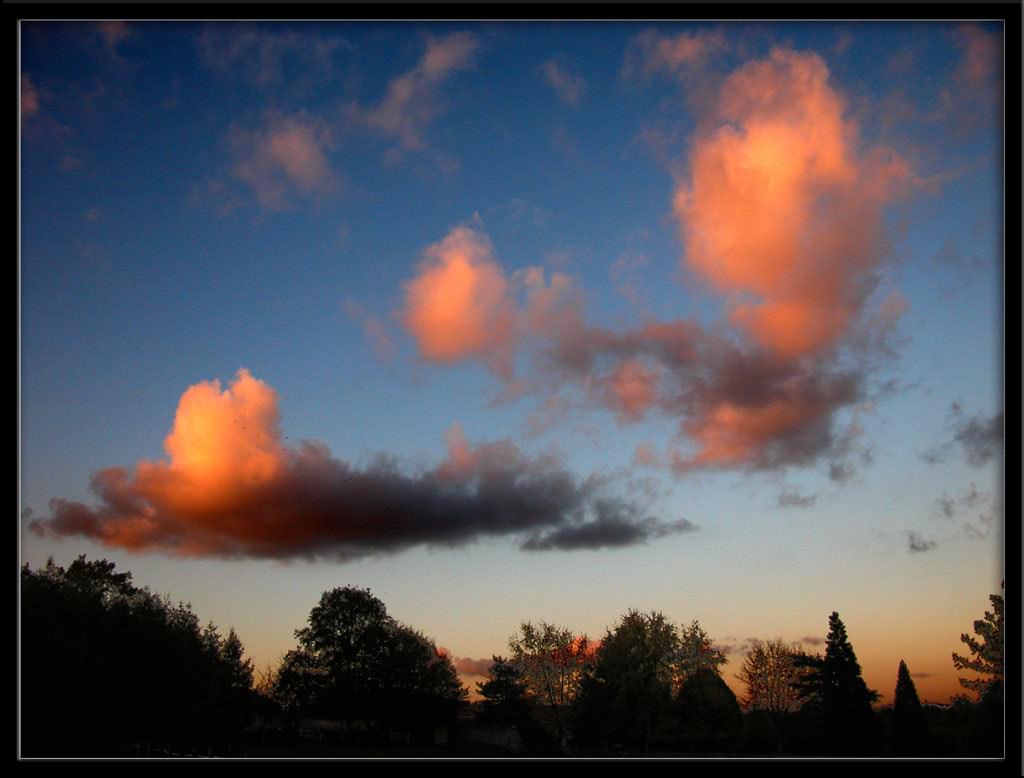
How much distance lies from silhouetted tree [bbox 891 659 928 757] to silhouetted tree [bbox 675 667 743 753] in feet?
33.1

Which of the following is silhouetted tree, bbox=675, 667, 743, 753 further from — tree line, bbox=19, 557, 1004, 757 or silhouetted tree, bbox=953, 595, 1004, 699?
silhouetted tree, bbox=953, 595, 1004, 699

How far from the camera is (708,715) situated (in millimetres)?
50938

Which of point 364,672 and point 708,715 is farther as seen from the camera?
point 364,672

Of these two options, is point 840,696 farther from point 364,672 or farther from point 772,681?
point 364,672

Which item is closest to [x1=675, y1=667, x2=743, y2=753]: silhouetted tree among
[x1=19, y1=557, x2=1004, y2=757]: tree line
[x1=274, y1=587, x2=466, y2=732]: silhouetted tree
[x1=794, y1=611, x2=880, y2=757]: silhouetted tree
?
[x1=19, y1=557, x2=1004, y2=757]: tree line

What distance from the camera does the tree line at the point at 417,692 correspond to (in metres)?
33.0

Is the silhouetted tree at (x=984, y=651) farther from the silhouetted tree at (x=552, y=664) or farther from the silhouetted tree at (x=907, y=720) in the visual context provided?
the silhouetted tree at (x=552, y=664)

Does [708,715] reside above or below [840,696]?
below

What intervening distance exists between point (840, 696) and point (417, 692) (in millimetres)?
28059

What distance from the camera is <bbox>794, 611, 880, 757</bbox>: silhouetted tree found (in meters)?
43.9

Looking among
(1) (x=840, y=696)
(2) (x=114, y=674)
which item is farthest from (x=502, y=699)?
(2) (x=114, y=674)

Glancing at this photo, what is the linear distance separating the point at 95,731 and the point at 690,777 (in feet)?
91.9

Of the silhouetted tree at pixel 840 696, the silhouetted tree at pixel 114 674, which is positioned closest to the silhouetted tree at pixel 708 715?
the silhouetted tree at pixel 840 696

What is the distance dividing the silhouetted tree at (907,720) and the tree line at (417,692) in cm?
9
